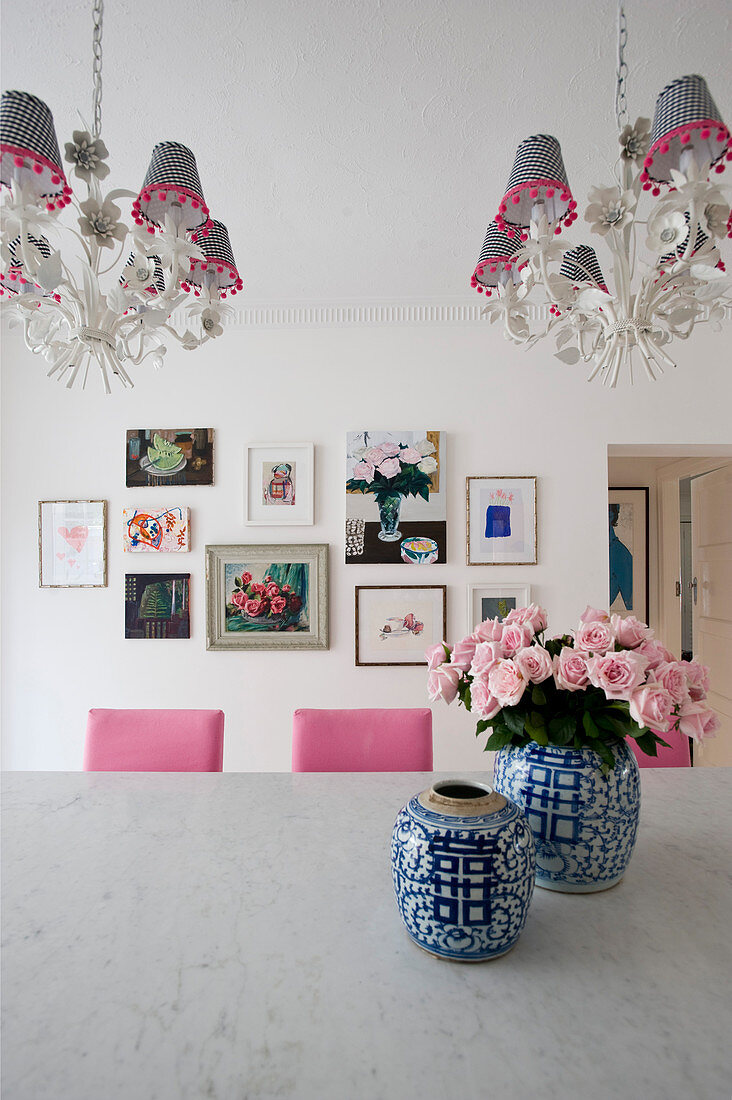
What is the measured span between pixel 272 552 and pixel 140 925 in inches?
84.6

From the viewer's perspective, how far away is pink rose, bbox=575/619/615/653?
981mm

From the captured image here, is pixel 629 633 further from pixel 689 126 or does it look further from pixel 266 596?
pixel 266 596

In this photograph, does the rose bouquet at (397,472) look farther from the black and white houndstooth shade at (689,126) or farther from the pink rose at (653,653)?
the pink rose at (653,653)

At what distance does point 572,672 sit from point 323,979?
1.79 feet

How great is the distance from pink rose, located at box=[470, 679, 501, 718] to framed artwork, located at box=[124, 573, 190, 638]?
7.47 ft

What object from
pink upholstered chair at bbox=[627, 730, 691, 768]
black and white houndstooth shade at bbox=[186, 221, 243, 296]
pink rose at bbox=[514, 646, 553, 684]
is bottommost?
pink upholstered chair at bbox=[627, 730, 691, 768]

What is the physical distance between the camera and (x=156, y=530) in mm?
3061

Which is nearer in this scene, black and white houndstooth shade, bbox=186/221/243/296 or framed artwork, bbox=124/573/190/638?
black and white houndstooth shade, bbox=186/221/243/296

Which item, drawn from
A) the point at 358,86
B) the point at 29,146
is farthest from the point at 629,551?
the point at 29,146

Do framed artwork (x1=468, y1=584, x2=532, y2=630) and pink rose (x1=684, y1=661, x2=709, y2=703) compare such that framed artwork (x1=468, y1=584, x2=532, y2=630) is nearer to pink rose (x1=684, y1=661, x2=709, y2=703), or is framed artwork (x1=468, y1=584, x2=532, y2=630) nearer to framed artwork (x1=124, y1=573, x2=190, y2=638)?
framed artwork (x1=124, y1=573, x2=190, y2=638)

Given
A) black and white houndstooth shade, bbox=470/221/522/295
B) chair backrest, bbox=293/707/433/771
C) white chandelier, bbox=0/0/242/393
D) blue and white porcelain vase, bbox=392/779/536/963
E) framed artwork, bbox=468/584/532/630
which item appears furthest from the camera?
framed artwork, bbox=468/584/532/630

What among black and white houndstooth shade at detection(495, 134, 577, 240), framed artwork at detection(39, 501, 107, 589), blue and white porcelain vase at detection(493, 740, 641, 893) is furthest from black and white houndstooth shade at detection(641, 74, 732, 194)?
framed artwork at detection(39, 501, 107, 589)

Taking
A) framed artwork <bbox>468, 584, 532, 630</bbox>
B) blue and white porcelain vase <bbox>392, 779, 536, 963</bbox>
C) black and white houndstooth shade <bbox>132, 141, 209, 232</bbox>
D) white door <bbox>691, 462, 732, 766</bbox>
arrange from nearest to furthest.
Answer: blue and white porcelain vase <bbox>392, 779, 536, 963</bbox>, black and white houndstooth shade <bbox>132, 141, 209, 232</bbox>, framed artwork <bbox>468, 584, 532, 630</bbox>, white door <bbox>691, 462, 732, 766</bbox>

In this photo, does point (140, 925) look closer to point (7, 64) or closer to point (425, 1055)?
point (425, 1055)
